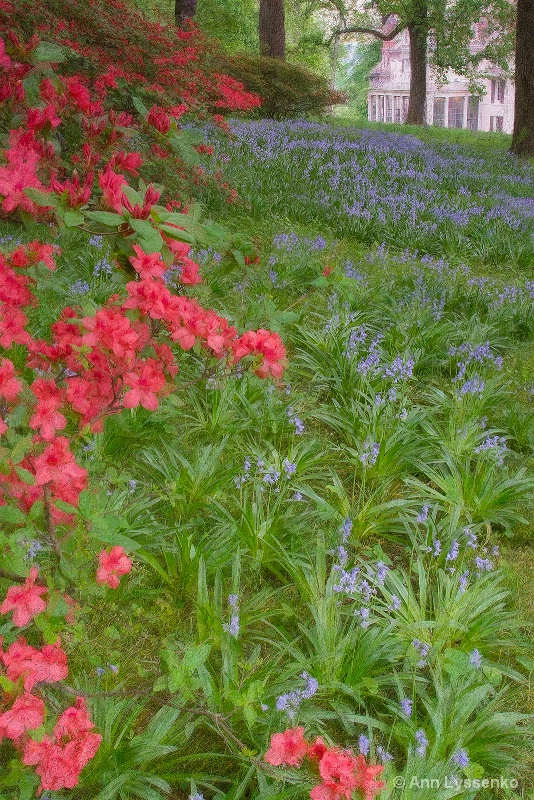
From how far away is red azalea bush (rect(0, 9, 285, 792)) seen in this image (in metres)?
1.53

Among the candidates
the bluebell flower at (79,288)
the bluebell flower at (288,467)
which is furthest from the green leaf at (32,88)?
the bluebell flower at (79,288)

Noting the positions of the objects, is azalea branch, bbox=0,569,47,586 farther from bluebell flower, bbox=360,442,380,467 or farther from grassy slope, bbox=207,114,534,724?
grassy slope, bbox=207,114,534,724

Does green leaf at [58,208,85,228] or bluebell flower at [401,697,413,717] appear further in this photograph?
bluebell flower at [401,697,413,717]

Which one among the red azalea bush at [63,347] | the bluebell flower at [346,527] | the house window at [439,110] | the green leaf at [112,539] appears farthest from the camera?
the house window at [439,110]

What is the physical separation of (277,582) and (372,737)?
2.51 ft

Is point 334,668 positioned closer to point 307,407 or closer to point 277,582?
point 277,582

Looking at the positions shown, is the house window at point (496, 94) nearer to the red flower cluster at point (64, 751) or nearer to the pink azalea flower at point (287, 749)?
the pink azalea flower at point (287, 749)

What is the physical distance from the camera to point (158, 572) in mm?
2445

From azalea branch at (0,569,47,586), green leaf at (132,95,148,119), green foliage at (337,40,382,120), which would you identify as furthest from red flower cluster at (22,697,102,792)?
green foliage at (337,40,382,120)

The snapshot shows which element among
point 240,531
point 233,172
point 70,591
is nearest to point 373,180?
point 233,172

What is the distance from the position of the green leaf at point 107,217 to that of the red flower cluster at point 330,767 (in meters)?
1.30

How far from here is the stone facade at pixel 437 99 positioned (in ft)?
179

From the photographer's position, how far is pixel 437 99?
6162 cm

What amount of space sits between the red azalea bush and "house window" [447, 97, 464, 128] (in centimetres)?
6513
